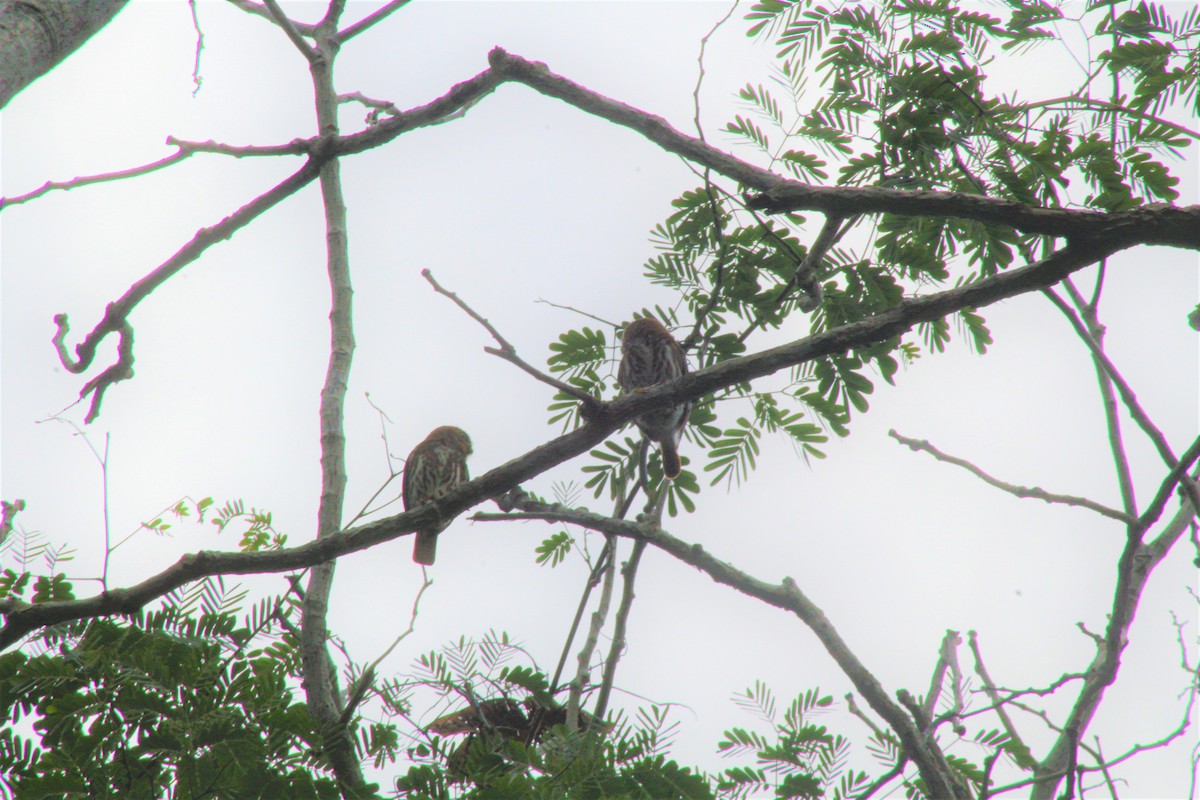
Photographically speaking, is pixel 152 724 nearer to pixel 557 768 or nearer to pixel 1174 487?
pixel 557 768

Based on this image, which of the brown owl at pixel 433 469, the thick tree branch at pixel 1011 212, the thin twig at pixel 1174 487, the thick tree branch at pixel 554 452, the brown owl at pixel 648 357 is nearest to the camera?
the thick tree branch at pixel 1011 212

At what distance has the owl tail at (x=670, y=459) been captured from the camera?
4789mm

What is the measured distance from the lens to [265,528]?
4.45 metres

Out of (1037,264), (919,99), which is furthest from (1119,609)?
(919,99)

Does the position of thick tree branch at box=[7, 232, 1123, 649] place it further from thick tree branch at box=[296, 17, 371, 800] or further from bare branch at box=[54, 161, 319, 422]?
bare branch at box=[54, 161, 319, 422]

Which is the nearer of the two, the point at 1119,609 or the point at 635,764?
the point at 635,764

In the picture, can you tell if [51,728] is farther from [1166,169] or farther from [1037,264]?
[1166,169]

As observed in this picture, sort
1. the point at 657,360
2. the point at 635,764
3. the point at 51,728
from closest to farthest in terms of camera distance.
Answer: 1. the point at 51,728
2. the point at 635,764
3. the point at 657,360

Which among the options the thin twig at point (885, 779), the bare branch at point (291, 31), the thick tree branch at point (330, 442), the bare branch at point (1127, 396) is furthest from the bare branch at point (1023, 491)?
the bare branch at point (291, 31)

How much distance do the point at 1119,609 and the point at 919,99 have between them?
76.6 inches

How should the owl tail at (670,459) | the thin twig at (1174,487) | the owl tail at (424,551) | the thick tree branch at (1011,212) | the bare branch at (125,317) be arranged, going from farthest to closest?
the owl tail at (424,551) < the owl tail at (670,459) < the bare branch at (125,317) < the thin twig at (1174,487) < the thick tree branch at (1011,212)

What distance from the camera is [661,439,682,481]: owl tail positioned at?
4789mm

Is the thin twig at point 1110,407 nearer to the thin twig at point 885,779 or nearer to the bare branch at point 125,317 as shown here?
the thin twig at point 885,779

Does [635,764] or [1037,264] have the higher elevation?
[1037,264]
